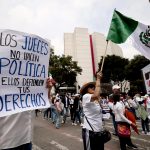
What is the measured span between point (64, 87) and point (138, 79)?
1395 cm

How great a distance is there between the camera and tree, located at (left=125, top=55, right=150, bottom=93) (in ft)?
186

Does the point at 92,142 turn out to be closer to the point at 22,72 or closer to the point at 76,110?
the point at 22,72

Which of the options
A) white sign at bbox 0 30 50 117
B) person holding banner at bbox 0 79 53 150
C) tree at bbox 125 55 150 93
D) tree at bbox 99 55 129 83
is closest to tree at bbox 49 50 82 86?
tree at bbox 99 55 129 83

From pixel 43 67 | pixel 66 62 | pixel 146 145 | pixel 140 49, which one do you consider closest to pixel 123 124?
pixel 146 145

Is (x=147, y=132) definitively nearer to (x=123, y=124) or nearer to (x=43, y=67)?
(x=123, y=124)

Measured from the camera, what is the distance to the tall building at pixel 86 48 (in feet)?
358

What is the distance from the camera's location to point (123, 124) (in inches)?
324

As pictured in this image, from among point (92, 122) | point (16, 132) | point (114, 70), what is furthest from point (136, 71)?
point (16, 132)

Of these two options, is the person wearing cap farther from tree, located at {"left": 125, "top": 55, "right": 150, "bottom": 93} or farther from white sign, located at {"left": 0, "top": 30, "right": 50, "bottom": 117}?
tree, located at {"left": 125, "top": 55, "right": 150, "bottom": 93}

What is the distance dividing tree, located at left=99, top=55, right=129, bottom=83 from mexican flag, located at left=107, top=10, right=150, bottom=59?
186 feet

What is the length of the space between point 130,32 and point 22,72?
13.0 feet

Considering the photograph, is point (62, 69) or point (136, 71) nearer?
point (62, 69)

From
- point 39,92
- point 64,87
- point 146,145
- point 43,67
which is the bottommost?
point 146,145

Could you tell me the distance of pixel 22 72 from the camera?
4.12m
